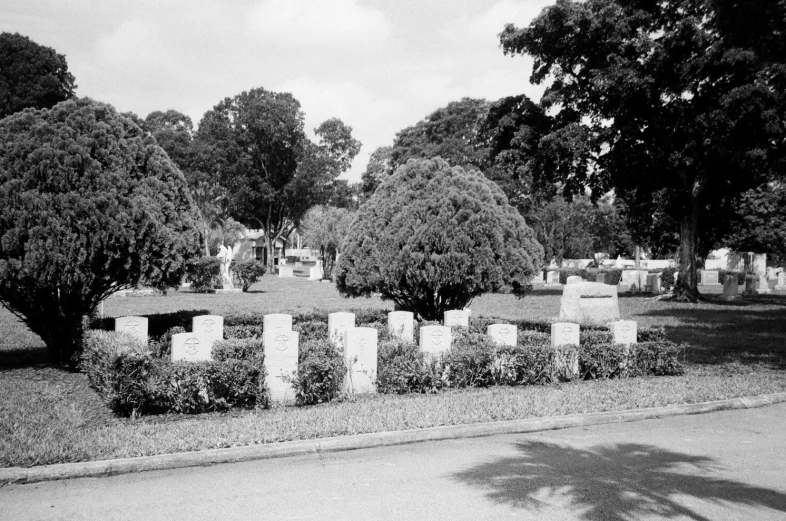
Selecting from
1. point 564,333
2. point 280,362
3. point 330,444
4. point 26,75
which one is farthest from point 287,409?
point 26,75

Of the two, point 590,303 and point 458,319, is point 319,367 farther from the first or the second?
→ point 590,303

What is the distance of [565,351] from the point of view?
9.64m

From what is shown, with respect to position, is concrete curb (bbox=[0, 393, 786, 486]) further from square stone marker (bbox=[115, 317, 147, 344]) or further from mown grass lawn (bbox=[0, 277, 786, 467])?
square stone marker (bbox=[115, 317, 147, 344])

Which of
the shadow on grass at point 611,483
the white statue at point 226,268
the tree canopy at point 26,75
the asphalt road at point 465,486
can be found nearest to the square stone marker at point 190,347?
the asphalt road at point 465,486

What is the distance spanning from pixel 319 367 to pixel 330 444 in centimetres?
190

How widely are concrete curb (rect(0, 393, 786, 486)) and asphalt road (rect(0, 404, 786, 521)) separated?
0.35 ft

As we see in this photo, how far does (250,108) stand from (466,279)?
4456 centimetres

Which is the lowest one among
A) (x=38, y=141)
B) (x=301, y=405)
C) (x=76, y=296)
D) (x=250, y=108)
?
(x=301, y=405)

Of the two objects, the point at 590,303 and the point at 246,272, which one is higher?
the point at 246,272

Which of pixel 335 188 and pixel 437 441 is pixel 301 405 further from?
pixel 335 188

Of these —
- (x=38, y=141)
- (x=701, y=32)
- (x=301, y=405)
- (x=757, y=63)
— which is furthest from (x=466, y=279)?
(x=701, y=32)

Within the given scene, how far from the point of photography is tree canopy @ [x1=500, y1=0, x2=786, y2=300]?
22344 millimetres

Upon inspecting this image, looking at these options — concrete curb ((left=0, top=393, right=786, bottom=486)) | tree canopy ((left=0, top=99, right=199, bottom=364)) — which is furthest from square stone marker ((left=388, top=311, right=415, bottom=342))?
concrete curb ((left=0, top=393, right=786, bottom=486))

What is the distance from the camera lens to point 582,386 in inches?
360
